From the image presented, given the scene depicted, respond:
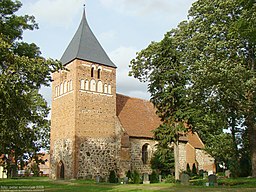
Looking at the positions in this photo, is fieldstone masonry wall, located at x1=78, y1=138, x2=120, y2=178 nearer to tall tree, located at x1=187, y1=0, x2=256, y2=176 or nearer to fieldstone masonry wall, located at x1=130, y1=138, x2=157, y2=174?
fieldstone masonry wall, located at x1=130, y1=138, x2=157, y2=174

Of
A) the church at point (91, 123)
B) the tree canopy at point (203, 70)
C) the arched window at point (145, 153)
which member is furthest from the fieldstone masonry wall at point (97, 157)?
the tree canopy at point (203, 70)

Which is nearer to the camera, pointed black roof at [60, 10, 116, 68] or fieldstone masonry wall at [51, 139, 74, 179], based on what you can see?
fieldstone masonry wall at [51, 139, 74, 179]

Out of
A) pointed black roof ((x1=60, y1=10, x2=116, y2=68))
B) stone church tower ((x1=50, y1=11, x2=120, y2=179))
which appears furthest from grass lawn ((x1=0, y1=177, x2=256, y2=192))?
pointed black roof ((x1=60, y1=10, x2=116, y2=68))

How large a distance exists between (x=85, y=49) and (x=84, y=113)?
6.26 metres

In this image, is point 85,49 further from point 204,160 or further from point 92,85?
point 204,160

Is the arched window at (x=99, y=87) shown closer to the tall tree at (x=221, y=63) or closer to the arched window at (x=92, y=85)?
the arched window at (x=92, y=85)

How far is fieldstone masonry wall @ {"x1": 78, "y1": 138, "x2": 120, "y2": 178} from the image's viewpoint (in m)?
28.5

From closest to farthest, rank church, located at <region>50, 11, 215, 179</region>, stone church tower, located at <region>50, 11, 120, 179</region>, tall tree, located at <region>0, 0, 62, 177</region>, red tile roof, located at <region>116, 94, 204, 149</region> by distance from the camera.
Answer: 1. tall tree, located at <region>0, 0, 62, 177</region>
2. stone church tower, located at <region>50, 11, 120, 179</region>
3. church, located at <region>50, 11, 215, 179</region>
4. red tile roof, located at <region>116, 94, 204, 149</region>

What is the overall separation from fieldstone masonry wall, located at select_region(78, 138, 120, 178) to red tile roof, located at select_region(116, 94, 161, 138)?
230 cm

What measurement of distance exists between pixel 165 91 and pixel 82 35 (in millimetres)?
12135

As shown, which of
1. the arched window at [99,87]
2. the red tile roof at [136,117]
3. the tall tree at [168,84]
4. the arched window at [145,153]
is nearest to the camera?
the tall tree at [168,84]

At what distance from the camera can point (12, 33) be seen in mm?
14695

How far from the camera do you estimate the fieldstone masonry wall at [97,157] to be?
93.4 feet

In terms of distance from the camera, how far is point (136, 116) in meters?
33.8
